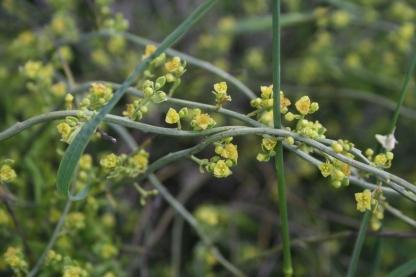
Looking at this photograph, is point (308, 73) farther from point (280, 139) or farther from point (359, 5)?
point (280, 139)

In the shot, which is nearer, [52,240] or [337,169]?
[337,169]

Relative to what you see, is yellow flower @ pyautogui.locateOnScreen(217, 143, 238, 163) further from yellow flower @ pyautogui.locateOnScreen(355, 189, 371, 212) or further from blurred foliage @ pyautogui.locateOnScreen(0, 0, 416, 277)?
blurred foliage @ pyautogui.locateOnScreen(0, 0, 416, 277)

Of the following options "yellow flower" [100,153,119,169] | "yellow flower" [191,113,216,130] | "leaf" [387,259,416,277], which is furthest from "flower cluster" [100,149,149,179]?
"leaf" [387,259,416,277]

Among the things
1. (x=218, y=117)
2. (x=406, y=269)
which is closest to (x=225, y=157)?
(x=406, y=269)

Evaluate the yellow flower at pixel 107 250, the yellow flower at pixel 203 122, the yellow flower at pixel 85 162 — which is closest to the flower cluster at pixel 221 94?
the yellow flower at pixel 203 122

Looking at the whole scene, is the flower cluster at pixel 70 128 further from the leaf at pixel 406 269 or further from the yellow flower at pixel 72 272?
the leaf at pixel 406 269

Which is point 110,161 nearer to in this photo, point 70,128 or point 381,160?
point 70,128

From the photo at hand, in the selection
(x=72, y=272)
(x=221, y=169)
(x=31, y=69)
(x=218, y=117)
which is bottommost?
(x=72, y=272)

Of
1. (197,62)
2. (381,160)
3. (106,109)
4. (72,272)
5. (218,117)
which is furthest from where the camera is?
(218,117)

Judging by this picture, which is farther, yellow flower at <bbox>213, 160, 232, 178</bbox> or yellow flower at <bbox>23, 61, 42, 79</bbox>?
yellow flower at <bbox>23, 61, 42, 79</bbox>

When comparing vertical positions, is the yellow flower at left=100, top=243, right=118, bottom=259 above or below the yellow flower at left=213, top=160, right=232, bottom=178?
below
